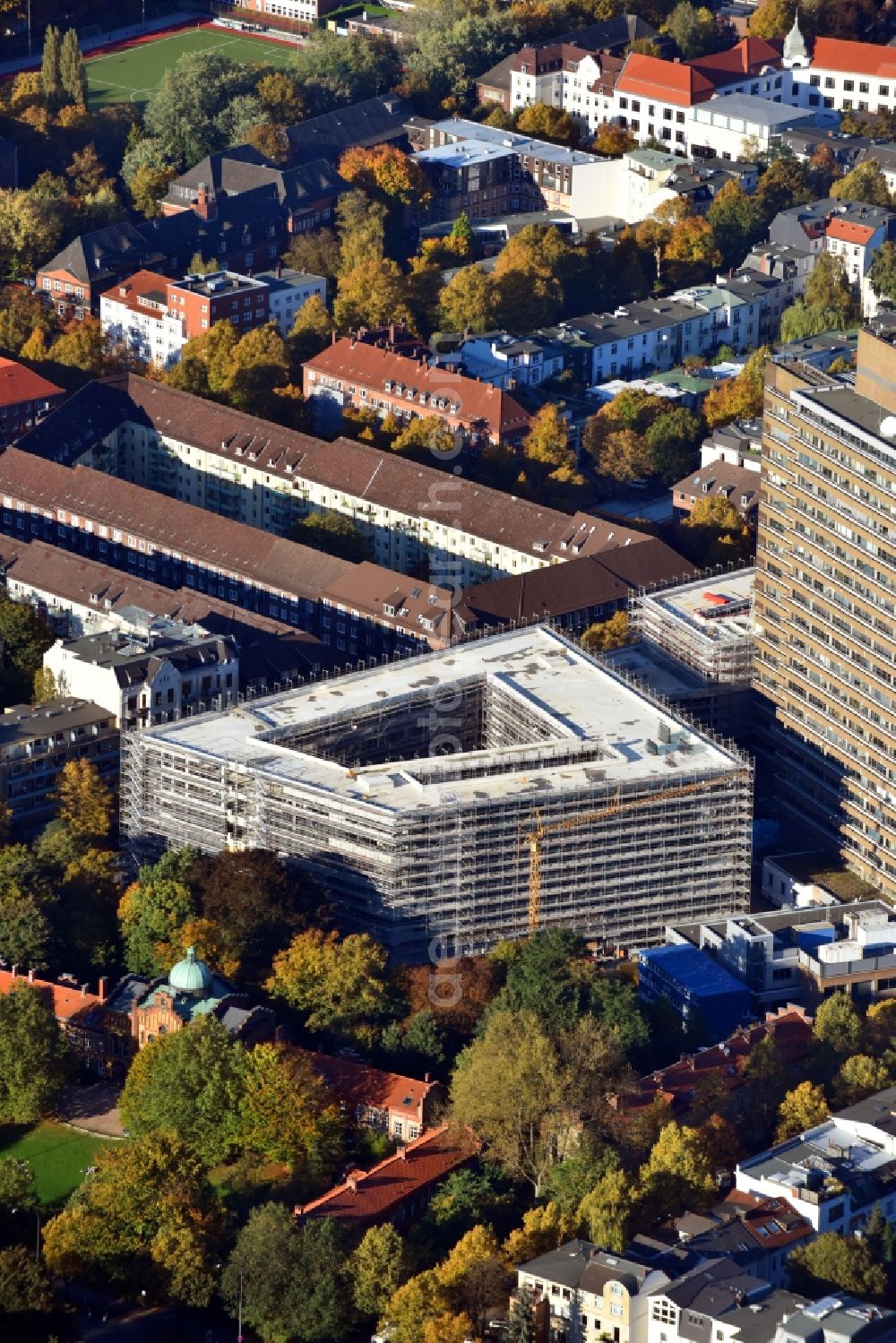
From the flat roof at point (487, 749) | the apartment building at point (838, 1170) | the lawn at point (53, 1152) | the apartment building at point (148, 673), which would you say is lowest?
the lawn at point (53, 1152)

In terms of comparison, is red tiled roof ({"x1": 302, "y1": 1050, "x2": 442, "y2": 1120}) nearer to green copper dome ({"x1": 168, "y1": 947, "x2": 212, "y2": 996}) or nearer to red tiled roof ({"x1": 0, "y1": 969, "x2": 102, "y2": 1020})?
green copper dome ({"x1": 168, "y1": 947, "x2": 212, "y2": 996})

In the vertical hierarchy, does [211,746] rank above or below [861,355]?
below

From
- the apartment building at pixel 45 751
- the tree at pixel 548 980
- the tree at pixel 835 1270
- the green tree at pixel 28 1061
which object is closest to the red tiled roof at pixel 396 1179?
the tree at pixel 548 980

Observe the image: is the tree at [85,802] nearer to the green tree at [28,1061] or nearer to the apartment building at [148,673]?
the apartment building at [148,673]

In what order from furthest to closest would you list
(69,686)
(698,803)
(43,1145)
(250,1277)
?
1. (69,686)
2. (698,803)
3. (43,1145)
4. (250,1277)

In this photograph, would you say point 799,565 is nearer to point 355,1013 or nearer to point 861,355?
point 861,355

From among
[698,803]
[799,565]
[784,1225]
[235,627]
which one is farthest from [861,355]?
[784,1225]
